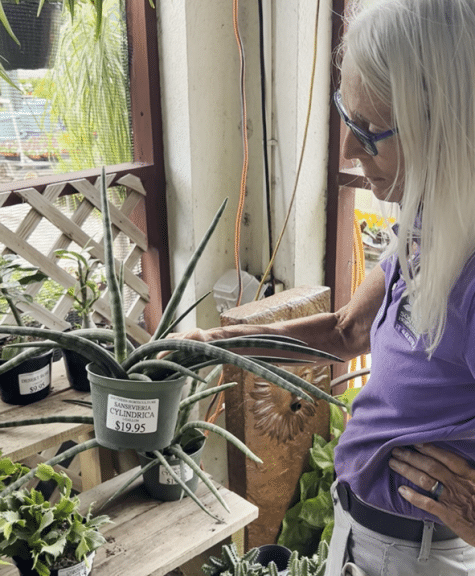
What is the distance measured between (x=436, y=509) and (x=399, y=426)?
0.12 meters

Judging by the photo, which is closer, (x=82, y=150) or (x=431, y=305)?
(x=431, y=305)

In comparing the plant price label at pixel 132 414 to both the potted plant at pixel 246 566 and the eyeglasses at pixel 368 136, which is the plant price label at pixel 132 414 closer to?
the eyeglasses at pixel 368 136

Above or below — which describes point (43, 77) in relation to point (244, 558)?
above

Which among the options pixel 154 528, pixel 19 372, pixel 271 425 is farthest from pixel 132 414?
pixel 271 425

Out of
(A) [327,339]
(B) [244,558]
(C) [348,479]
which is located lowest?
(B) [244,558]

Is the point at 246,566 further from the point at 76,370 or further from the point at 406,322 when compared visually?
the point at 406,322

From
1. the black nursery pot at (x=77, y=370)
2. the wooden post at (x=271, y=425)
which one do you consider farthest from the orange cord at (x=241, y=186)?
the black nursery pot at (x=77, y=370)

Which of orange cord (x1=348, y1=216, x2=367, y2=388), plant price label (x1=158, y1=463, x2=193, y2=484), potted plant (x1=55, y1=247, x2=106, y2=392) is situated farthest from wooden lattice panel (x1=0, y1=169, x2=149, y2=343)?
orange cord (x1=348, y1=216, x2=367, y2=388)

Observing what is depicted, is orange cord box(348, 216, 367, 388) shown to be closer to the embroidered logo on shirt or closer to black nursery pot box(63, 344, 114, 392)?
black nursery pot box(63, 344, 114, 392)

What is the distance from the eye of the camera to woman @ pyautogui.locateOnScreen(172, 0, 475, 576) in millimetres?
763

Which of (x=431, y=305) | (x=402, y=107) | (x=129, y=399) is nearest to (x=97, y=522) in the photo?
(x=129, y=399)

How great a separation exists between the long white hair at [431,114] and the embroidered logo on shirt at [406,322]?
5 cm

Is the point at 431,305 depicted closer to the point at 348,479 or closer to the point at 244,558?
the point at 348,479

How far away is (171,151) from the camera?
6.55 ft
